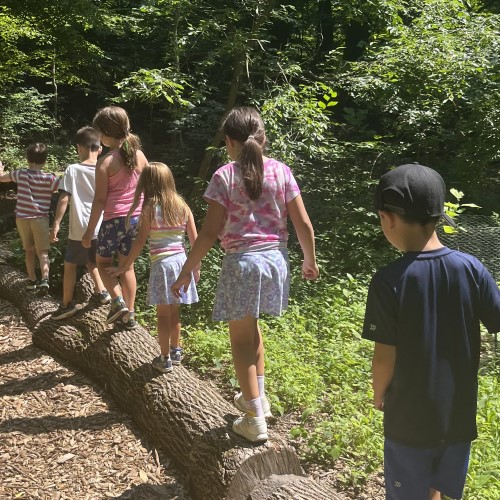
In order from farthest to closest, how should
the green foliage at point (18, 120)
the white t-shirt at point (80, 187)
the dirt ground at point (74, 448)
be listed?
the green foliage at point (18, 120), the white t-shirt at point (80, 187), the dirt ground at point (74, 448)

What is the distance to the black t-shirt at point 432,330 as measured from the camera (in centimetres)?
210

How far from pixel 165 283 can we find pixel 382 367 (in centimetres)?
241

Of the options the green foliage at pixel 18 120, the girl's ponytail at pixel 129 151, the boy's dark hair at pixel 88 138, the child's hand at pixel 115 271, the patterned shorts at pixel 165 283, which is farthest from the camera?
the green foliage at pixel 18 120

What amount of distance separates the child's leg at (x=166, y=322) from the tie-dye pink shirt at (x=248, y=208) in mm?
1149

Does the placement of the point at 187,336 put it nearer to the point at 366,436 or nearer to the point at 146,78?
the point at 366,436

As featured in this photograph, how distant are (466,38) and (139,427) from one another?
7.87 m

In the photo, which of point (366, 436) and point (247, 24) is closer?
point (366, 436)

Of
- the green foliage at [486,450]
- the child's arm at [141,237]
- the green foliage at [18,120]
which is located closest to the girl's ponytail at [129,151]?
Result: the child's arm at [141,237]

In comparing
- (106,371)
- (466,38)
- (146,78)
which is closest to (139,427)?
(106,371)

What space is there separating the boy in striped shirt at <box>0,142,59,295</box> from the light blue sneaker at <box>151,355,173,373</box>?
2.71 meters

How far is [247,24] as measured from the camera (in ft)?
41.5

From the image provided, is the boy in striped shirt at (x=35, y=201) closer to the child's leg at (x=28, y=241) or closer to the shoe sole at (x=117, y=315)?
the child's leg at (x=28, y=241)

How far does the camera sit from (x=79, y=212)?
5.54m

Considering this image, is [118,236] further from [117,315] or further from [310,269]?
[310,269]
